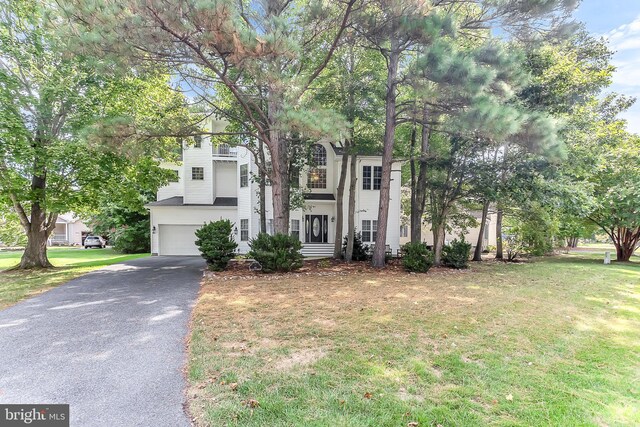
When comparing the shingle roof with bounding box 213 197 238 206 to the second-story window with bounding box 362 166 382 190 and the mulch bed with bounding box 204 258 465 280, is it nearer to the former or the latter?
the mulch bed with bounding box 204 258 465 280

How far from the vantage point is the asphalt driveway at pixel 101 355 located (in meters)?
3.12

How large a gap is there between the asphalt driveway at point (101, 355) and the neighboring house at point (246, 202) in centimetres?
1075

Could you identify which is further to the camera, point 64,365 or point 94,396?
point 64,365

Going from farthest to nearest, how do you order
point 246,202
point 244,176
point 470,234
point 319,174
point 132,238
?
point 470,234 → point 132,238 → point 319,174 → point 244,176 → point 246,202

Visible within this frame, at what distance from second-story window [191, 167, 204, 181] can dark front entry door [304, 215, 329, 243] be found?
7744 millimetres

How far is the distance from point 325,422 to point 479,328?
3.62m

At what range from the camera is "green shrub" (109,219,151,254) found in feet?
77.2

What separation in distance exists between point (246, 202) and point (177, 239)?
577 centimetres

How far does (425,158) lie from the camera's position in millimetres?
12117

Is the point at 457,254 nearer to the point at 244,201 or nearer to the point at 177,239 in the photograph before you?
the point at 244,201

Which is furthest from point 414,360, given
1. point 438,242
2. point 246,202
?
point 246,202

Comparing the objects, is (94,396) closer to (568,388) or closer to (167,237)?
(568,388)

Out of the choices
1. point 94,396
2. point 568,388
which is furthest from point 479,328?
point 94,396

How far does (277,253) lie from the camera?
1091cm
